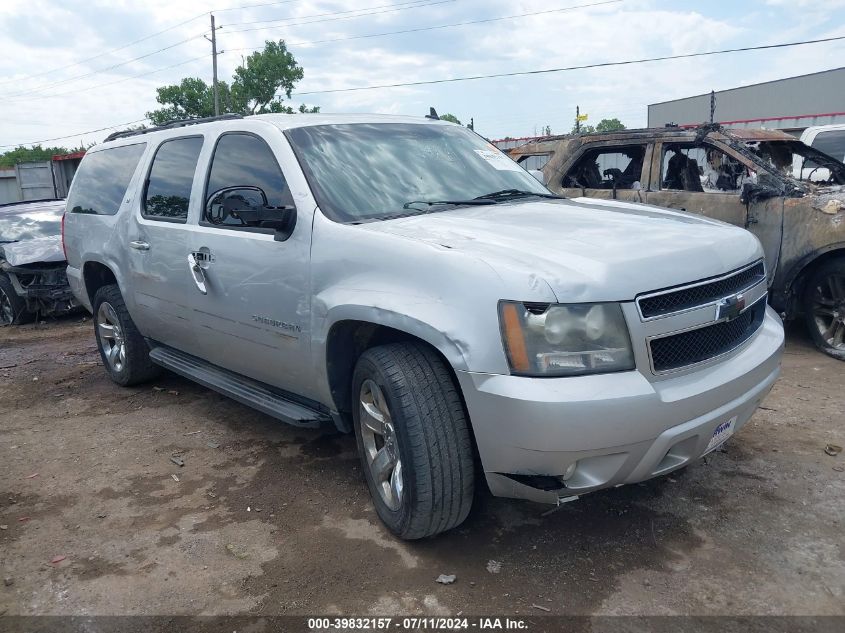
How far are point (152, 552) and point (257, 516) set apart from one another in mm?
495

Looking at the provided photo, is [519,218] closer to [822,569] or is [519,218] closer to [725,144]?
[822,569]

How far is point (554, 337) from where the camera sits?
7.77 feet

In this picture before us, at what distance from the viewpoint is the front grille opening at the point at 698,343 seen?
2482mm

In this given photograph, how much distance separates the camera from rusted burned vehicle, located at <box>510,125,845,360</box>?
5.39 meters

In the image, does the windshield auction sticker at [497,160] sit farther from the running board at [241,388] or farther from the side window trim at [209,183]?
the running board at [241,388]

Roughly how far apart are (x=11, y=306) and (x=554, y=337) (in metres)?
8.37

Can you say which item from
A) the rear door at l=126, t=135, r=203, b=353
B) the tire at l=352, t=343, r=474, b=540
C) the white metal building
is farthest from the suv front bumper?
the white metal building

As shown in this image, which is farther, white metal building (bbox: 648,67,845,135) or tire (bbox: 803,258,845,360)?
white metal building (bbox: 648,67,845,135)

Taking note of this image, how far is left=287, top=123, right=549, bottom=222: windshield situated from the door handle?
0.94 m

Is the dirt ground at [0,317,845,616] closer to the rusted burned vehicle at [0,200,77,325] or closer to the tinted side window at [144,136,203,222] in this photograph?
the tinted side window at [144,136,203,222]

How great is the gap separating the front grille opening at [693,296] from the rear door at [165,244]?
107 inches

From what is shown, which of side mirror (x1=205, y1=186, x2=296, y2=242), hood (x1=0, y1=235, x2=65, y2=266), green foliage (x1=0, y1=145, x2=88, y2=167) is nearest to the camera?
side mirror (x1=205, y1=186, x2=296, y2=242)

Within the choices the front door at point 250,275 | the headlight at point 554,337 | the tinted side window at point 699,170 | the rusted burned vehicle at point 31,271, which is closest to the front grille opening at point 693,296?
the headlight at point 554,337

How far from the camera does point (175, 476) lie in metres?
3.85
